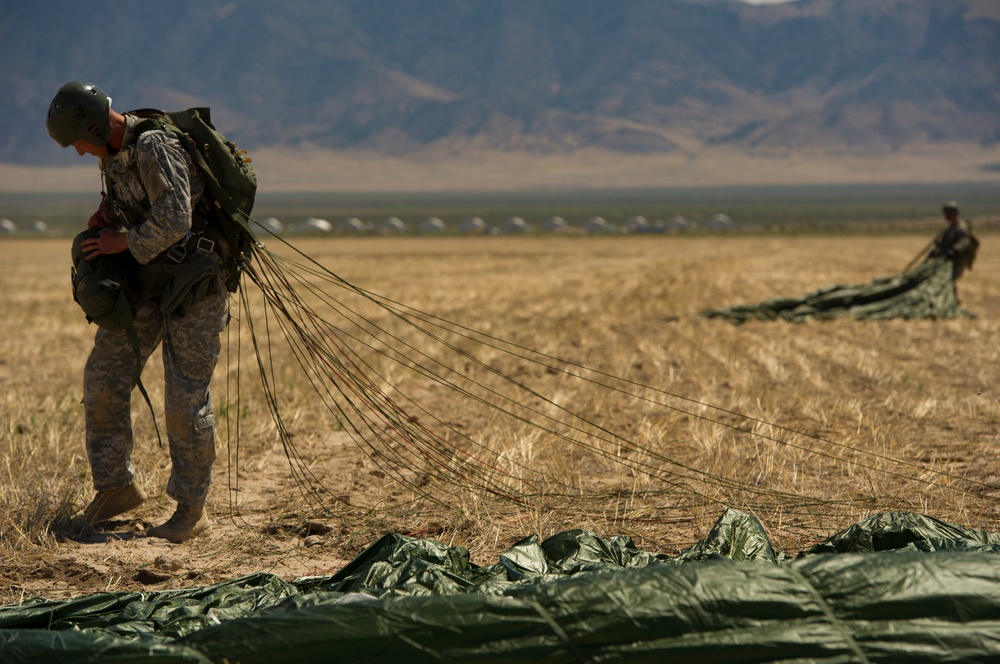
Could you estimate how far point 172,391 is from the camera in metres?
4.38

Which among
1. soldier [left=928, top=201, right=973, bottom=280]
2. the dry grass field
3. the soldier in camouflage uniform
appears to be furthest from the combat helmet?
soldier [left=928, top=201, right=973, bottom=280]

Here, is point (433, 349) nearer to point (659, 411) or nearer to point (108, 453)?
point (659, 411)

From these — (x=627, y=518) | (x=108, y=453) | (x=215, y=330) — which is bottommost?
(x=627, y=518)

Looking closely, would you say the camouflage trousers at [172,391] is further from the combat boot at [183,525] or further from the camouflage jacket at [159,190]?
the camouflage jacket at [159,190]

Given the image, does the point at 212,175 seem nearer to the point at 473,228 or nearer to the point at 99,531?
the point at 99,531

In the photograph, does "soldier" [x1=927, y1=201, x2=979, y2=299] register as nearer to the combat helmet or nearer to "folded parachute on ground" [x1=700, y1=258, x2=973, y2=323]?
"folded parachute on ground" [x1=700, y1=258, x2=973, y2=323]

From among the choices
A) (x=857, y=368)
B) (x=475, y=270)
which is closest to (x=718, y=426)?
(x=857, y=368)

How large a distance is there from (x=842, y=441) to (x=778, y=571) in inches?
135

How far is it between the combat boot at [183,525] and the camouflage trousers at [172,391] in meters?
0.05

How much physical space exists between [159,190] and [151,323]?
0.64 m

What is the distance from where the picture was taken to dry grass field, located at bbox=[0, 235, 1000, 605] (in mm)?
4363

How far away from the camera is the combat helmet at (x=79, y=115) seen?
404 centimetres

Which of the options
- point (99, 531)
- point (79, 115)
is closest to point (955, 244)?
point (99, 531)

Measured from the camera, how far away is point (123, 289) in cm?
424
